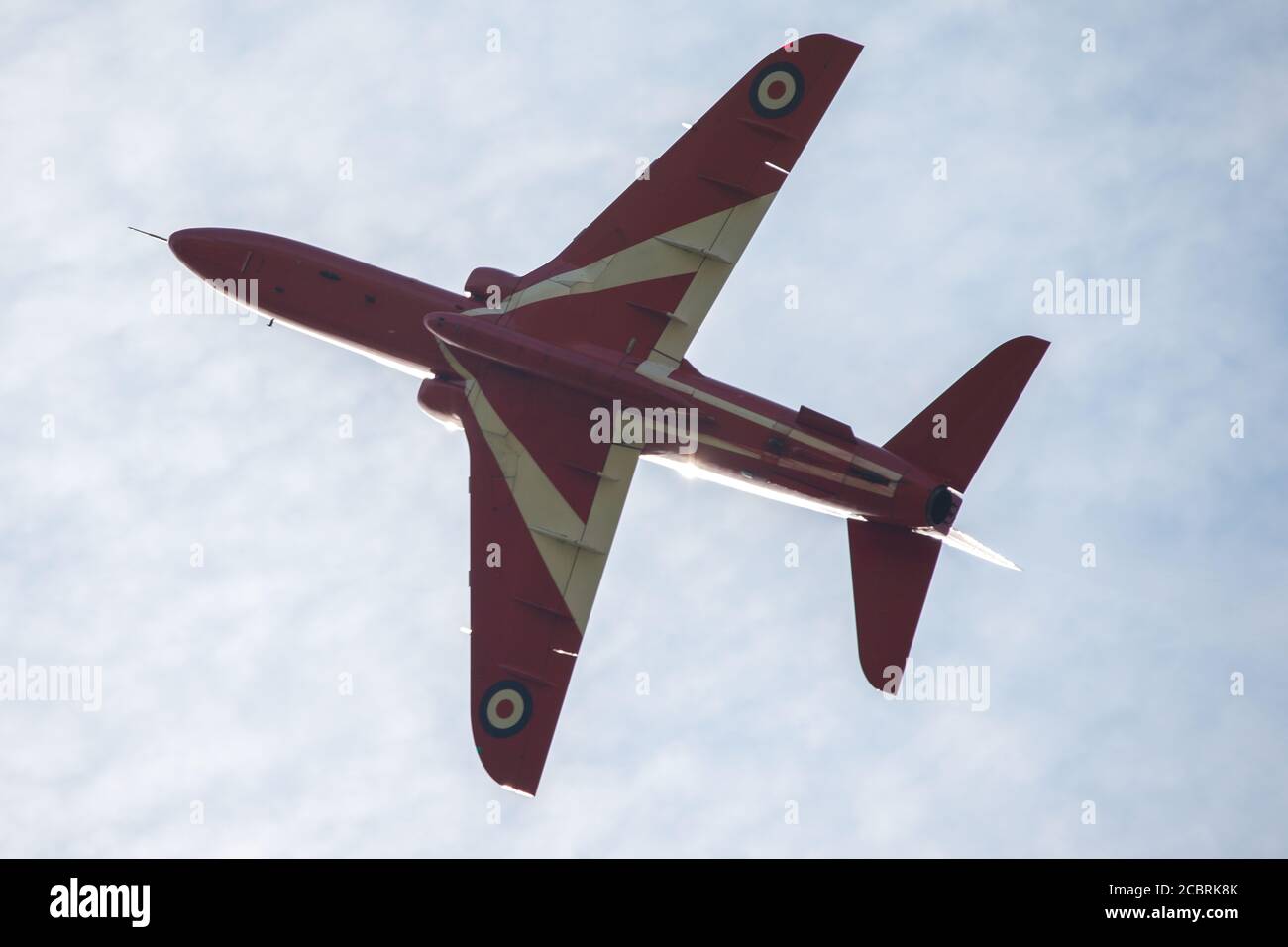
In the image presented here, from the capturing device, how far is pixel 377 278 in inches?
1695

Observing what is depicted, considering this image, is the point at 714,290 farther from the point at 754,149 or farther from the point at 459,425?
the point at 459,425

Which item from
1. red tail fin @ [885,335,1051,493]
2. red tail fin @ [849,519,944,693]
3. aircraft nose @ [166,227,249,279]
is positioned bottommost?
red tail fin @ [849,519,944,693]

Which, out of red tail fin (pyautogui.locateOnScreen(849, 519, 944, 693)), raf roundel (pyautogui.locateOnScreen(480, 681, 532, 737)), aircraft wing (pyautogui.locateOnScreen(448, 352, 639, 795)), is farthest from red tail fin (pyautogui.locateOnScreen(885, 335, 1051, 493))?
raf roundel (pyautogui.locateOnScreen(480, 681, 532, 737))

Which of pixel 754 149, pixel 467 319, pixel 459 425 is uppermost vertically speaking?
pixel 754 149

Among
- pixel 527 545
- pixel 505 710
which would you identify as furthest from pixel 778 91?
pixel 505 710

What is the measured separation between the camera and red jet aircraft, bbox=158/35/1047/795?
4134cm

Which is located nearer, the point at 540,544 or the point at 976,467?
the point at 976,467

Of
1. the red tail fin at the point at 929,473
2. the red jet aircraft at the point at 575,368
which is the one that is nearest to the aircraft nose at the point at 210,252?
the red jet aircraft at the point at 575,368

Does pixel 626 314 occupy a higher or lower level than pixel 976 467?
higher

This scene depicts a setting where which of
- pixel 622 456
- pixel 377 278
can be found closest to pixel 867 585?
pixel 622 456

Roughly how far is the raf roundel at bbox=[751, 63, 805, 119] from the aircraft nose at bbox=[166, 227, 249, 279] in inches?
631

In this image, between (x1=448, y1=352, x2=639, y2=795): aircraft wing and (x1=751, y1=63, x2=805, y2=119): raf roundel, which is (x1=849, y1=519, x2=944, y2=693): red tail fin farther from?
(x1=751, y1=63, x2=805, y2=119): raf roundel

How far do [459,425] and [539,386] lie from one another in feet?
9.47

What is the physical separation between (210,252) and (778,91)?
17720 mm
